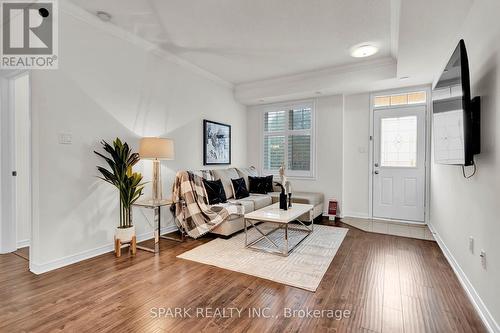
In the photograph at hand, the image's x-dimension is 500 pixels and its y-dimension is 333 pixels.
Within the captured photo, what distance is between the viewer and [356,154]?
5.02 metres

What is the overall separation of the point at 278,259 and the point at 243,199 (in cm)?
164

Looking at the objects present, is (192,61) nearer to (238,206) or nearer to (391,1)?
(238,206)

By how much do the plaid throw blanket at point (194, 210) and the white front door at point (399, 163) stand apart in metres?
2.83

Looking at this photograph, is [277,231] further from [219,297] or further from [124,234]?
[124,234]

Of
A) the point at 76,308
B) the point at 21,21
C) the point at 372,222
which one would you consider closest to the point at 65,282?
the point at 76,308

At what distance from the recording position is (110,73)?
10.2ft

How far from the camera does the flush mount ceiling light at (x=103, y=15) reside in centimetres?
281

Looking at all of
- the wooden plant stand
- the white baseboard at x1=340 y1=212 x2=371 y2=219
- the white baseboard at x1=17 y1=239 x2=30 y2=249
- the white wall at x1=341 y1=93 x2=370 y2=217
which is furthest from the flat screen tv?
the white baseboard at x1=17 y1=239 x2=30 y2=249

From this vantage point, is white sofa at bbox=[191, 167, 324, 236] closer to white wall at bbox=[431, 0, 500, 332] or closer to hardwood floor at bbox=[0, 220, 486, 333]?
hardwood floor at bbox=[0, 220, 486, 333]

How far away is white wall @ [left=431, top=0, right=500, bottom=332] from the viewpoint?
5.44 ft

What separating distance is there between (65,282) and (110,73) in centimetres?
235

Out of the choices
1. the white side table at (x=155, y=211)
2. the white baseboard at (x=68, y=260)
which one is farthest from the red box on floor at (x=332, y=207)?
the white baseboard at (x=68, y=260)

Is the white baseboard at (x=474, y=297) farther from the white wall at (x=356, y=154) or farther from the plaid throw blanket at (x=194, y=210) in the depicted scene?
the plaid throw blanket at (x=194, y=210)

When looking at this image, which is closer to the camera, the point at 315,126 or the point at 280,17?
the point at 280,17
